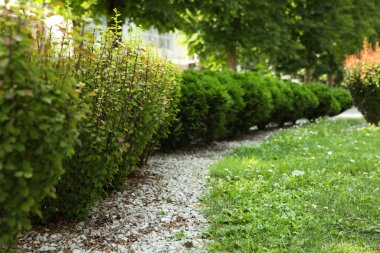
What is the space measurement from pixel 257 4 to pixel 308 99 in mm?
4084

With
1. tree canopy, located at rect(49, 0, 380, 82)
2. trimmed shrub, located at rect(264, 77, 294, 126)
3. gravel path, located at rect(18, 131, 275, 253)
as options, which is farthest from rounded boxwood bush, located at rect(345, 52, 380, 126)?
gravel path, located at rect(18, 131, 275, 253)

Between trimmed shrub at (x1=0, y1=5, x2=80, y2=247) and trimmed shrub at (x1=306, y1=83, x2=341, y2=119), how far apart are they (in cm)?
1377

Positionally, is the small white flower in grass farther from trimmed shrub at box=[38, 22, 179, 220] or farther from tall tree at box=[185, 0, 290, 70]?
tall tree at box=[185, 0, 290, 70]

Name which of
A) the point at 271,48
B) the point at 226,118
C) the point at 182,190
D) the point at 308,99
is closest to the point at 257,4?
the point at 271,48

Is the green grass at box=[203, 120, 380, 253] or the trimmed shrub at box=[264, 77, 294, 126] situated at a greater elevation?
the trimmed shrub at box=[264, 77, 294, 126]

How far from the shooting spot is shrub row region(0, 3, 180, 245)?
205 centimetres

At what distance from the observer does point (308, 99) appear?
554 inches

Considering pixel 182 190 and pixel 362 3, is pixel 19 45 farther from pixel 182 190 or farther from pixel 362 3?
pixel 362 3

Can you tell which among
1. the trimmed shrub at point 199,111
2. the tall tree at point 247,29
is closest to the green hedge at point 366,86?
the tall tree at point 247,29

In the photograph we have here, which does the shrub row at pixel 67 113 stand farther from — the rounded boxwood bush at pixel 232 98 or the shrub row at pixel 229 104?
the rounded boxwood bush at pixel 232 98

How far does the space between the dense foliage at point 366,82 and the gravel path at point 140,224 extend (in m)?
7.69

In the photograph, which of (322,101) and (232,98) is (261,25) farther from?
(232,98)

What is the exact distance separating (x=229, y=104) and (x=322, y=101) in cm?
860

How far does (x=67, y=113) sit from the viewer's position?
2.26 m
